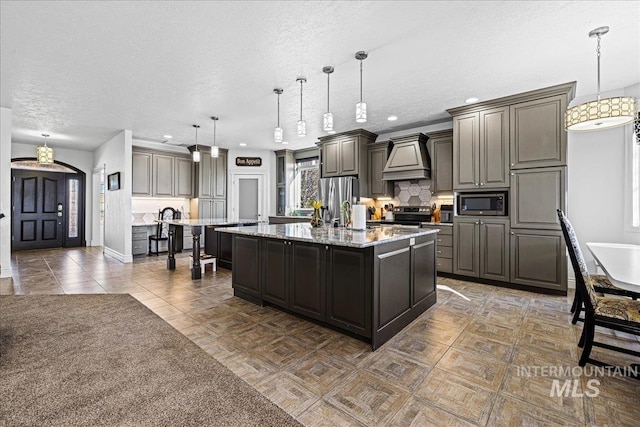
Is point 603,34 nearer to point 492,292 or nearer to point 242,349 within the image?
point 492,292

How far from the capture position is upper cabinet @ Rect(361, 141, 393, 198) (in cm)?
587

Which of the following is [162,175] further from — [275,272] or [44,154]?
[275,272]

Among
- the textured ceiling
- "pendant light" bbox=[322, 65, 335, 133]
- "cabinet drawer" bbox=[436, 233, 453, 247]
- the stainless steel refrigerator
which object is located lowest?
"cabinet drawer" bbox=[436, 233, 453, 247]

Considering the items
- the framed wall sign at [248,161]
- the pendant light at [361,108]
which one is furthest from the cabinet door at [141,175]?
the pendant light at [361,108]

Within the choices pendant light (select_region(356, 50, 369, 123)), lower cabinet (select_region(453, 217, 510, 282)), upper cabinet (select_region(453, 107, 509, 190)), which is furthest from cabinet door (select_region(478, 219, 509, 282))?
pendant light (select_region(356, 50, 369, 123))

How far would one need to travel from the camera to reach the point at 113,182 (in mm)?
6660

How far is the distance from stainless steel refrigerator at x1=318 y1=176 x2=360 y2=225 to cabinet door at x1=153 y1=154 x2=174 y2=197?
3887 mm

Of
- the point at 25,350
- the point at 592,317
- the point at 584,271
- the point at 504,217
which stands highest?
the point at 504,217

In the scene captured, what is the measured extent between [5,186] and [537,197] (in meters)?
7.90

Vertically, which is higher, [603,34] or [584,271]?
[603,34]

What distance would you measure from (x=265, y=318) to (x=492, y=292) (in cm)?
305

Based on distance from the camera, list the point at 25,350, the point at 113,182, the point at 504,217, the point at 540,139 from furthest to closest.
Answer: the point at 113,182, the point at 504,217, the point at 540,139, the point at 25,350

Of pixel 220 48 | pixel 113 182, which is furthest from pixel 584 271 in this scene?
pixel 113 182

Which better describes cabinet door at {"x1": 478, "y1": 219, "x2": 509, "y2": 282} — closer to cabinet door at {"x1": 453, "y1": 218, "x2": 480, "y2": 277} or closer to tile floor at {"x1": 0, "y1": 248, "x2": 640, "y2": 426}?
cabinet door at {"x1": 453, "y1": 218, "x2": 480, "y2": 277}
